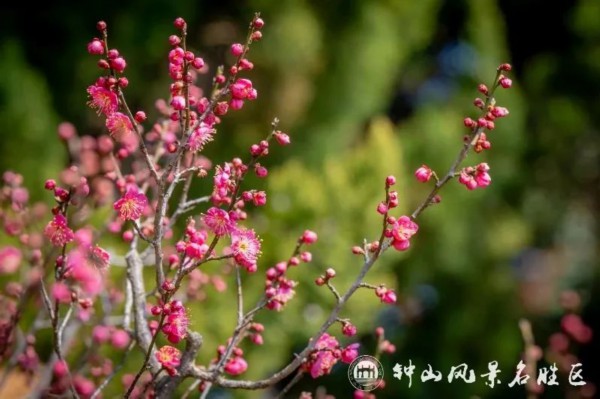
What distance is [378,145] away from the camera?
1.92 metres

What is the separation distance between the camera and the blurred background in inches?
76.0

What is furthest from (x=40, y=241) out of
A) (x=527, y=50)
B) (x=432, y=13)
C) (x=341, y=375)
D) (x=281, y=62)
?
(x=527, y=50)

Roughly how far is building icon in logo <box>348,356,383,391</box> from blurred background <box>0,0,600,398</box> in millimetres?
952

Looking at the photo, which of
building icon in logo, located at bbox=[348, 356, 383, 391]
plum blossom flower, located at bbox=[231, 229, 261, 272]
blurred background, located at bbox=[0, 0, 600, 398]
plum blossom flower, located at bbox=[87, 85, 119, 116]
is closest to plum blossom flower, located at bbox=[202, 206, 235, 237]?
plum blossom flower, located at bbox=[231, 229, 261, 272]

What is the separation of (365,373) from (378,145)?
3.81ft

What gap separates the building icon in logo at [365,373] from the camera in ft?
2.65

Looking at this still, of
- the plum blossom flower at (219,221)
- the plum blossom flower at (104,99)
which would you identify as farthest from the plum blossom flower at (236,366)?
the plum blossom flower at (104,99)

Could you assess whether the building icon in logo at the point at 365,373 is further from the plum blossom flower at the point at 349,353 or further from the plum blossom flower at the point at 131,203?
the plum blossom flower at the point at 131,203

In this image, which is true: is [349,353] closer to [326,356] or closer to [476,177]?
[326,356]

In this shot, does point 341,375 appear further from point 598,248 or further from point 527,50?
point 527,50

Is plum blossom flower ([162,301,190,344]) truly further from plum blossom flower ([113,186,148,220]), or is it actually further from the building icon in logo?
the building icon in logo

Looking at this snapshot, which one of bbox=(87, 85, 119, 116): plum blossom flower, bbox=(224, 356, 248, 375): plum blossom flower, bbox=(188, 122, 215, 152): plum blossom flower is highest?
bbox=(188, 122, 215, 152): plum blossom flower

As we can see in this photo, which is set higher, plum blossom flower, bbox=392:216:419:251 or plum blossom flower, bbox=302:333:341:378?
plum blossom flower, bbox=392:216:419:251

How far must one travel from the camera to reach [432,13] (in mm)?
2809
